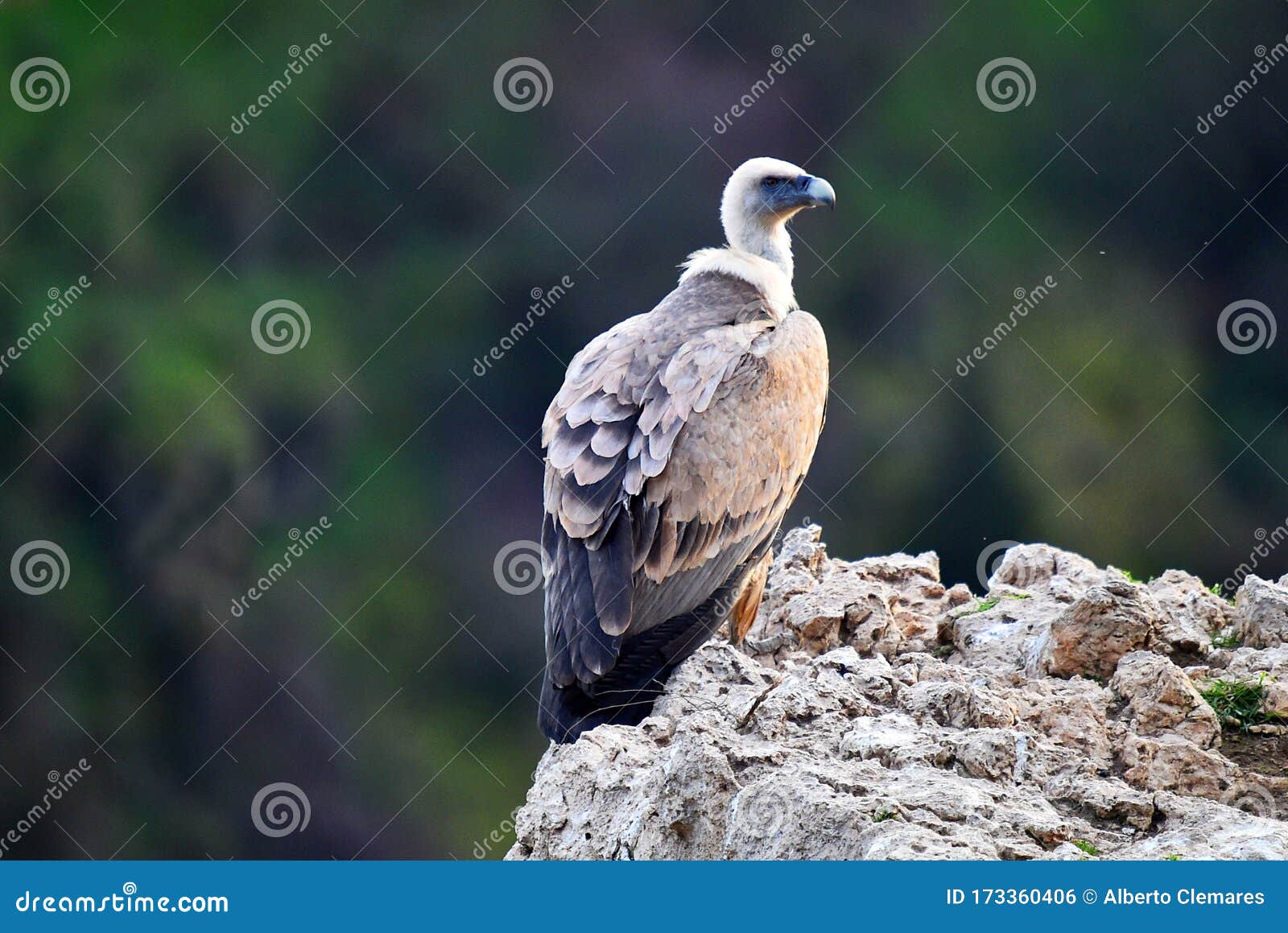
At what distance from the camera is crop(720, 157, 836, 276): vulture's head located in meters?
5.66

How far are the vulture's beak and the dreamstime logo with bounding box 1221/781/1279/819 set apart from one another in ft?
8.91

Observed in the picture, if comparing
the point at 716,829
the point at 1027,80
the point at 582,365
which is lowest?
the point at 716,829

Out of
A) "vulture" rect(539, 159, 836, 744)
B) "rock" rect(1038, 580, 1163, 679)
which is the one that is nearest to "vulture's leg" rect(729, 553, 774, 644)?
"vulture" rect(539, 159, 836, 744)

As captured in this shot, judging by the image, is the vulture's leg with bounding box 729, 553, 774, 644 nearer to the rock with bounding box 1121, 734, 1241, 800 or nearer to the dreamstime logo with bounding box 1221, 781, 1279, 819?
→ the rock with bounding box 1121, 734, 1241, 800

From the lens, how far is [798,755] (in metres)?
3.35

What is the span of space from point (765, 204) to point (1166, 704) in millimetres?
2611

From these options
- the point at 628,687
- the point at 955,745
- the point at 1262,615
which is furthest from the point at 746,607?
the point at 955,745

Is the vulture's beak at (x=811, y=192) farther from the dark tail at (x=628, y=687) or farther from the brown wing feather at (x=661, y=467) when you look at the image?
the dark tail at (x=628, y=687)

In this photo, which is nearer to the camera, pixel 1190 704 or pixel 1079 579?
pixel 1190 704

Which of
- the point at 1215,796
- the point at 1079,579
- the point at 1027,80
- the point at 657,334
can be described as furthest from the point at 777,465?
the point at 1027,80

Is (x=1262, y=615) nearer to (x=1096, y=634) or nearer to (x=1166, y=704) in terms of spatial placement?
(x=1096, y=634)

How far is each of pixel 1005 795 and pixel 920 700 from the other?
50 centimetres

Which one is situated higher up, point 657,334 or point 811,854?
point 657,334

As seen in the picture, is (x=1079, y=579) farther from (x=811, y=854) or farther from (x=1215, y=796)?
(x=811, y=854)
